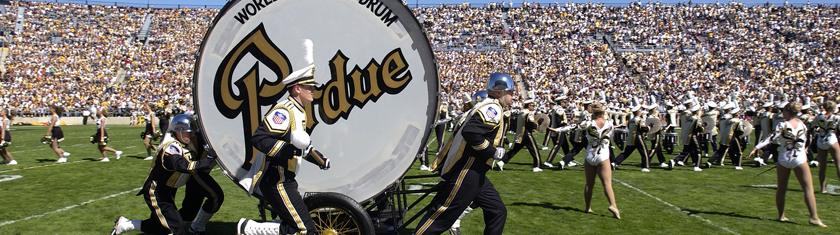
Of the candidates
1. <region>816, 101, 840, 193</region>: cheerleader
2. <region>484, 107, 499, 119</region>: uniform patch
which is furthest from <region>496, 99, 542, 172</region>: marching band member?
<region>484, 107, 499, 119</region>: uniform patch

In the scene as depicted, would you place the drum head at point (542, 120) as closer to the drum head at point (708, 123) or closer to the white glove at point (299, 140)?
the drum head at point (708, 123)

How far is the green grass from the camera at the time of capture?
6.30 meters

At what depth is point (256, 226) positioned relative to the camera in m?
4.14

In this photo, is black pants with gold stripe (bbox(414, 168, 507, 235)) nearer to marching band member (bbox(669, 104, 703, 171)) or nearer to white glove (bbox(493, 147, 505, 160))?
white glove (bbox(493, 147, 505, 160))

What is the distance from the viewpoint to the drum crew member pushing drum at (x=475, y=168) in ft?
14.1

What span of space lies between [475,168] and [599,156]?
280cm

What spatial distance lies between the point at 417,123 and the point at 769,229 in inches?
174

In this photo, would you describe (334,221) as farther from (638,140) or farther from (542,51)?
(542,51)

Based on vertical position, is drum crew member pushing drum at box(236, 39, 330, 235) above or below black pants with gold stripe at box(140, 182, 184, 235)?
above

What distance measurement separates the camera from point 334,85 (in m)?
4.61

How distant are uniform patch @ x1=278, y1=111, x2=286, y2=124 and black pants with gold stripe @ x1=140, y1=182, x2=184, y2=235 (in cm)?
184

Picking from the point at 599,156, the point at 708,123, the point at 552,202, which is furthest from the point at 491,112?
the point at 708,123

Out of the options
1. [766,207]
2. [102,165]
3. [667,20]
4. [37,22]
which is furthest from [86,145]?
[667,20]

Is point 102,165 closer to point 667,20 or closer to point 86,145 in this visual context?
point 86,145
